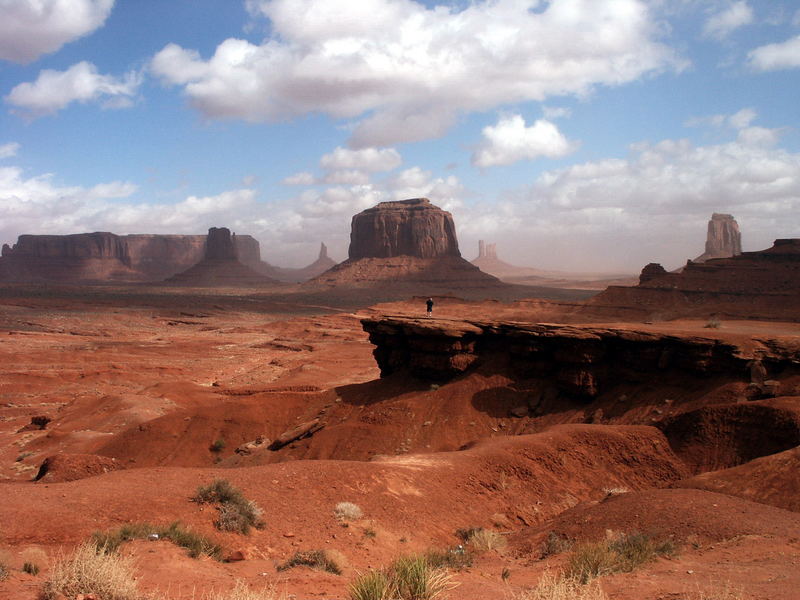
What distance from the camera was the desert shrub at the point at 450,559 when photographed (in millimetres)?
7297

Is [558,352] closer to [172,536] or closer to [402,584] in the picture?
[172,536]

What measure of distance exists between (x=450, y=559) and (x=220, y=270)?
150995 mm

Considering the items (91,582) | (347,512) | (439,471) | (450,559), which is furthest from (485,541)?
(91,582)

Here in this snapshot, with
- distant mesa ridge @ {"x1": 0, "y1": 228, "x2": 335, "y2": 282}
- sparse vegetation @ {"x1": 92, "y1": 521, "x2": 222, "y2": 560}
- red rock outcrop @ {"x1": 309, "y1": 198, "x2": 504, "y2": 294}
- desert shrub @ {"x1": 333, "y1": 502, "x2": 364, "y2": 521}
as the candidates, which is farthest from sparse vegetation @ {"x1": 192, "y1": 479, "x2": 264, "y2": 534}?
distant mesa ridge @ {"x1": 0, "y1": 228, "x2": 335, "y2": 282}

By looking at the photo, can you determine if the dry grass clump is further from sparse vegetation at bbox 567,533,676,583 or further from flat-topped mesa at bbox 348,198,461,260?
flat-topped mesa at bbox 348,198,461,260

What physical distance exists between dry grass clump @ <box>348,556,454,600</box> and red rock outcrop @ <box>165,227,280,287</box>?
140326 millimetres

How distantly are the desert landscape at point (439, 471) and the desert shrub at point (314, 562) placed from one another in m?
0.03

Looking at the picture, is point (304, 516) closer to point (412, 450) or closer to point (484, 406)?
point (412, 450)

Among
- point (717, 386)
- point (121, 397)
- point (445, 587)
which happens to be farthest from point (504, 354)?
point (121, 397)

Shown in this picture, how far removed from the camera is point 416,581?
216 inches

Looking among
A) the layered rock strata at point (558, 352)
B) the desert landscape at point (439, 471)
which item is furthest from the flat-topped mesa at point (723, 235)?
the layered rock strata at point (558, 352)

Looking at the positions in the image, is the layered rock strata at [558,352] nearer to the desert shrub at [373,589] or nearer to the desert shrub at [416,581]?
the desert shrub at [416,581]

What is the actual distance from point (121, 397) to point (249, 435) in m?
8.04

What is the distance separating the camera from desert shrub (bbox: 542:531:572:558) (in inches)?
316
